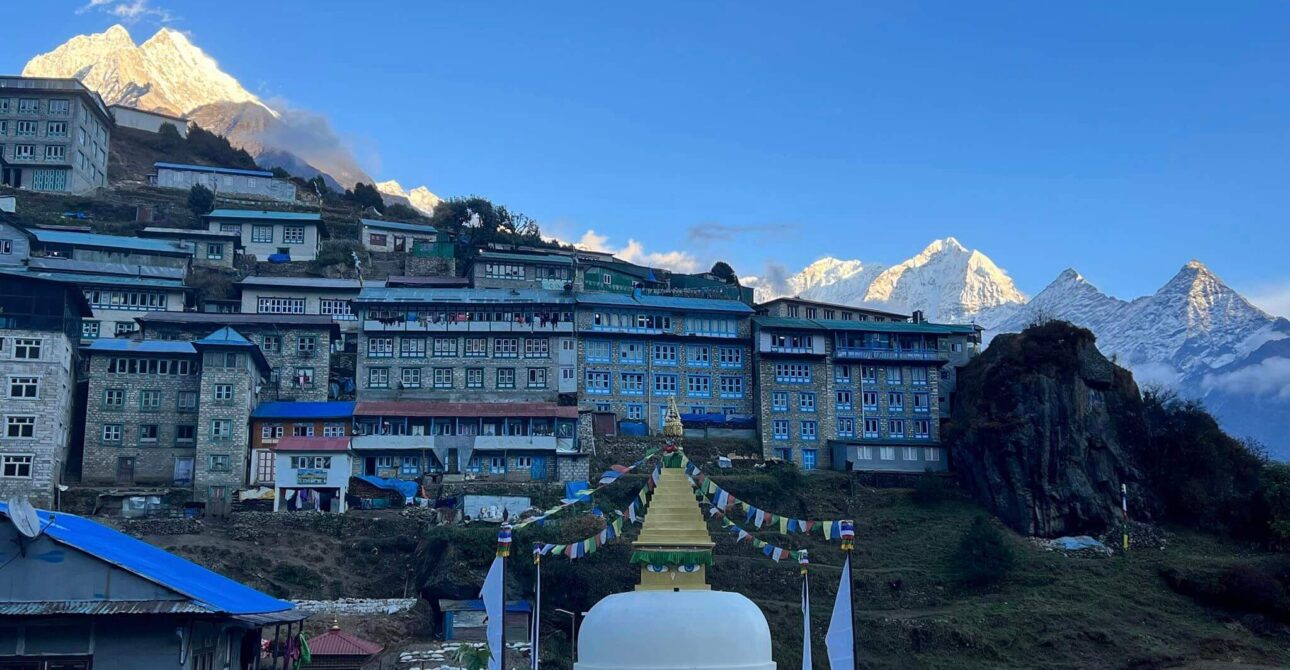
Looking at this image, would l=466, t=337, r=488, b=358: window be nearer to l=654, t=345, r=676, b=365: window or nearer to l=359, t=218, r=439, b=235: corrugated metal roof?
l=654, t=345, r=676, b=365: window

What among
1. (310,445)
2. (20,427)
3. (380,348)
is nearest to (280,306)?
(380,348)

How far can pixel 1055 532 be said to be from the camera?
201ft

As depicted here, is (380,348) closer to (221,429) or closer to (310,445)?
(310,445)

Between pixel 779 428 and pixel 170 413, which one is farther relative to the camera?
pixel 779 428

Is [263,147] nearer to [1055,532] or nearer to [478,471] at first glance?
[478,471]

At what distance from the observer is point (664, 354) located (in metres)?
70.1

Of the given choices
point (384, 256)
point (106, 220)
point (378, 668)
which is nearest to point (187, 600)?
point (378, 668)

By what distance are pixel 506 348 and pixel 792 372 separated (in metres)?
15.7

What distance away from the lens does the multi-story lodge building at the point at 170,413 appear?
195 feet

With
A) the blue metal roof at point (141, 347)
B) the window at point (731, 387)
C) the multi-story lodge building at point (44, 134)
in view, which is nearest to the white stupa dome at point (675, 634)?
the blue metal roof at point (141, 347)

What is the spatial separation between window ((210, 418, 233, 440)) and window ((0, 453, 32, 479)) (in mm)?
7921

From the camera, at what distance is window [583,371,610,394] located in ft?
224

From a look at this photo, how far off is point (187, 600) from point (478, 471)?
37804 millimetres

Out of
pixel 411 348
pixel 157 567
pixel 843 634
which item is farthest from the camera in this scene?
pixel 411 348
